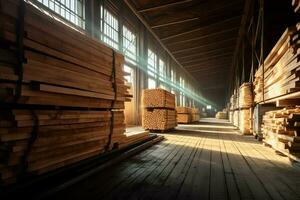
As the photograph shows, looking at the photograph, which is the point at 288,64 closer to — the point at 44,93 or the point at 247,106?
the point at 44,93

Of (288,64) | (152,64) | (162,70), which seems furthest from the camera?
(162,70)

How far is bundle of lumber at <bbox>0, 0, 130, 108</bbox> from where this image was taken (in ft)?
9.44

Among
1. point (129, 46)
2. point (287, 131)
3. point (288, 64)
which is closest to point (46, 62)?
point (288, 64)

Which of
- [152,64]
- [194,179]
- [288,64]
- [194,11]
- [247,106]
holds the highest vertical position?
[194,11]

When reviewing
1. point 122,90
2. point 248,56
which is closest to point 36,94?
point 122,90

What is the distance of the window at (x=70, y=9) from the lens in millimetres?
7727

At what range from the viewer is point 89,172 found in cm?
371

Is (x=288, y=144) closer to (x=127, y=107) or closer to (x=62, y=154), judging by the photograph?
(x=62, y=154)

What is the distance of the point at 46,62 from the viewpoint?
11.1 ft

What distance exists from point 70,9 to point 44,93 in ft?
21.3

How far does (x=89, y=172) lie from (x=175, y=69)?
2423cm

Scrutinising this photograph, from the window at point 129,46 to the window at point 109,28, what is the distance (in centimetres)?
122

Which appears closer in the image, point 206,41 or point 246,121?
point 246,121

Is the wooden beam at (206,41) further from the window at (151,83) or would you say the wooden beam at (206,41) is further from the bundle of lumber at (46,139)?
the bundle of lumber at (46,139)
